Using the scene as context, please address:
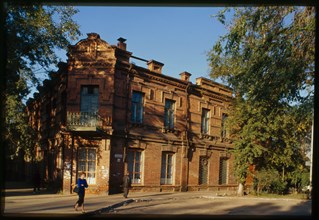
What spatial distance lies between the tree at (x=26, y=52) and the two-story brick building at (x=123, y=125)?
237cm

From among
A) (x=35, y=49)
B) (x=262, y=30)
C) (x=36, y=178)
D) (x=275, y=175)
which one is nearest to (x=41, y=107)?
(x=36, y=178)

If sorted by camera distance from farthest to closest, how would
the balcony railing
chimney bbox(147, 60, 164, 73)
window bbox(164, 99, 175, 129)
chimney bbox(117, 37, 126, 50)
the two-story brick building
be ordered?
window bbox(164, 99, 175, 129)
chimney bbox(147, 60, 164, 73)
chimney bbox(117, 37, 126, 50)
the two-story brick building
the balcony railing

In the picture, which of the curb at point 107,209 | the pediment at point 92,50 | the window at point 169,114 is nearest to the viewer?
the curb at point 107,209

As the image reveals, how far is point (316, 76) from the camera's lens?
405 centimetres

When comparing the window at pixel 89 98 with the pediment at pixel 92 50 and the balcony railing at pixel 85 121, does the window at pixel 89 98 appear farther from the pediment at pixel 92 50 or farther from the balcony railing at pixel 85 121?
the pediment at pixel 92 50

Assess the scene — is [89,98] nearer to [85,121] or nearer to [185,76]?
[85,121]

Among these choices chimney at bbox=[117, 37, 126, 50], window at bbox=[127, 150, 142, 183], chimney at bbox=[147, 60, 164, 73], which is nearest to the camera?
window at bbox=[127, 150, 142, 183]

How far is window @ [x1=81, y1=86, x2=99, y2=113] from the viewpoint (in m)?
18.0

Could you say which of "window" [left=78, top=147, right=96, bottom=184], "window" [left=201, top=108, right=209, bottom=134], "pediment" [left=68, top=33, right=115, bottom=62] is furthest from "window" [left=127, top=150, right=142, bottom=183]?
"window" [left=201, top=108, right=209, bottom=134]

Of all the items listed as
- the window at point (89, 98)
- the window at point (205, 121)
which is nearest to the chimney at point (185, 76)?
the window at point (205, 121)

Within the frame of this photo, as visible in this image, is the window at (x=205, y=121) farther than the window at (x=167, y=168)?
Yes

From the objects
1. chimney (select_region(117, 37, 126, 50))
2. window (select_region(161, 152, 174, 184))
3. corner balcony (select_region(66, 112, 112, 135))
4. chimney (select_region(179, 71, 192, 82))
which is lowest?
window (select_region(161, 152, 174, 184))

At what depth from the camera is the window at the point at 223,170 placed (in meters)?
24.8

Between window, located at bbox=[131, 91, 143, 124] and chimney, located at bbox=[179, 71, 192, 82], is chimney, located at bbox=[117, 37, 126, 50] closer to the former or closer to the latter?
window, located at bbox=[131, 91, 143, 124]
